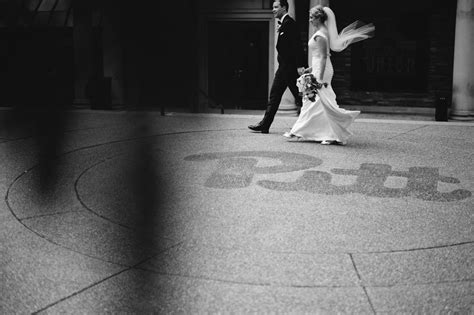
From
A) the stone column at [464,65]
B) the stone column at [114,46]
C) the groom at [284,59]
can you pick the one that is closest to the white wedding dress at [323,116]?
the groom at [284,59]

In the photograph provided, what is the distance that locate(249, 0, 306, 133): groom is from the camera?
1084 centimetres

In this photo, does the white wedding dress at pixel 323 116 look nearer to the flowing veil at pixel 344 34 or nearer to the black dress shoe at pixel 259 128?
the flowing veil at pixel 344 34

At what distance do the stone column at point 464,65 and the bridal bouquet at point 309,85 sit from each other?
18.5 feet

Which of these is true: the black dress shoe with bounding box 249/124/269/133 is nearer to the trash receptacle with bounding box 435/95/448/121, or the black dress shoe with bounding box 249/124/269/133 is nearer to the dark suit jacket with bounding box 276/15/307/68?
the dark suit jacket with bounding box 276/15/307/68

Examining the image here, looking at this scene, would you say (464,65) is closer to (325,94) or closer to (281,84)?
(281,84)

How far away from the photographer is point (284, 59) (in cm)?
1112

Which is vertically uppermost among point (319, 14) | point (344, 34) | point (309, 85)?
point (319, 14)

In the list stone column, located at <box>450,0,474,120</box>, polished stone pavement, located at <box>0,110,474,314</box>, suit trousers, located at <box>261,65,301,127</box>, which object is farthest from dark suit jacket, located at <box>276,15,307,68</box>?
stone column, located at <box>450,0,474,120</box>

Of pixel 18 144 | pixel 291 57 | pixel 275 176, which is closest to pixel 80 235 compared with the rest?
pixel 275 176

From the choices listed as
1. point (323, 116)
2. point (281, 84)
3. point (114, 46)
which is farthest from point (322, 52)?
point (114, 46)

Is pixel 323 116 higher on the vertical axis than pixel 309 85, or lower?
lower

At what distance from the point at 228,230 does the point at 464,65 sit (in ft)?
34.9

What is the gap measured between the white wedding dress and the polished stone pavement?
133cm

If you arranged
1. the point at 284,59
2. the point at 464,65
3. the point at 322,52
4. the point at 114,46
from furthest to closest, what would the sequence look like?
the point at 464,65 → the point at 284,59 → the point at 322,52 → the point at 114,46
